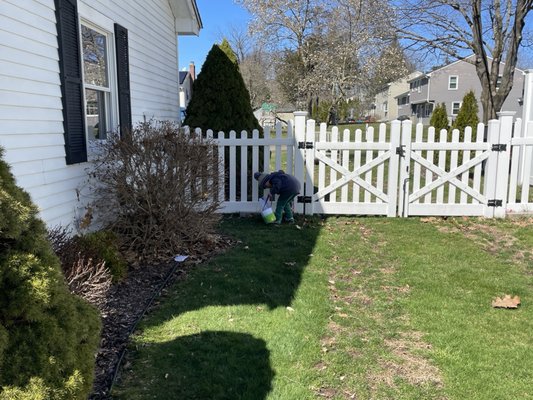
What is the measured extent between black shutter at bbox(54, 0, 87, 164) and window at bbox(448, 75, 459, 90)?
48.1 metres

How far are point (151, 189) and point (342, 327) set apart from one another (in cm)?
264

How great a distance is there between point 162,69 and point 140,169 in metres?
4.06

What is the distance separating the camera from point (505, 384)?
286 cm

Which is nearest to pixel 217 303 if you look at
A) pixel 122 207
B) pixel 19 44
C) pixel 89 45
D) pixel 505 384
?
pixel 122 207

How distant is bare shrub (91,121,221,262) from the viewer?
16.7 ft

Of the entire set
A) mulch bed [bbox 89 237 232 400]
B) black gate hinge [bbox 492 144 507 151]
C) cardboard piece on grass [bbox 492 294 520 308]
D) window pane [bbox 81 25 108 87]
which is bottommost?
mulch bed [bbox 89 237 232 400]

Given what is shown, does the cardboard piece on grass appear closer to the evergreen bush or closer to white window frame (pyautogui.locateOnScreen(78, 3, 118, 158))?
white window frame (pyautogui.locateOnScreen(78, 3, 118, 158))

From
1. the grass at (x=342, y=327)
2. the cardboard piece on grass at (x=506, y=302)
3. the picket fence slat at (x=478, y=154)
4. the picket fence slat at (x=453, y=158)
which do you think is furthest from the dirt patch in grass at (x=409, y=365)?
the picket fence slat at (x=478, y=154)

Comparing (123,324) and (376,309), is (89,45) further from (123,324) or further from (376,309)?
(376,309)

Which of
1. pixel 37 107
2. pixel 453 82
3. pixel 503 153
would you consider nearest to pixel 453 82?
pixel 453 82

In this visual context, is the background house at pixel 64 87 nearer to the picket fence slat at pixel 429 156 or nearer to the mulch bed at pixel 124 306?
the mulch bed at pixel 124 306

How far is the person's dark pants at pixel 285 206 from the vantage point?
6.98 meters

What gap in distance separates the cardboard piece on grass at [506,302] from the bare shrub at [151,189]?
10.7 ft

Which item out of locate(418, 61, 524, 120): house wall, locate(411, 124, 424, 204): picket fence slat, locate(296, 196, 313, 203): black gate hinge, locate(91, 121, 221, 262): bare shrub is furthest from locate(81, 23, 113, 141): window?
locate(418, 61, 524, 120): house wall
